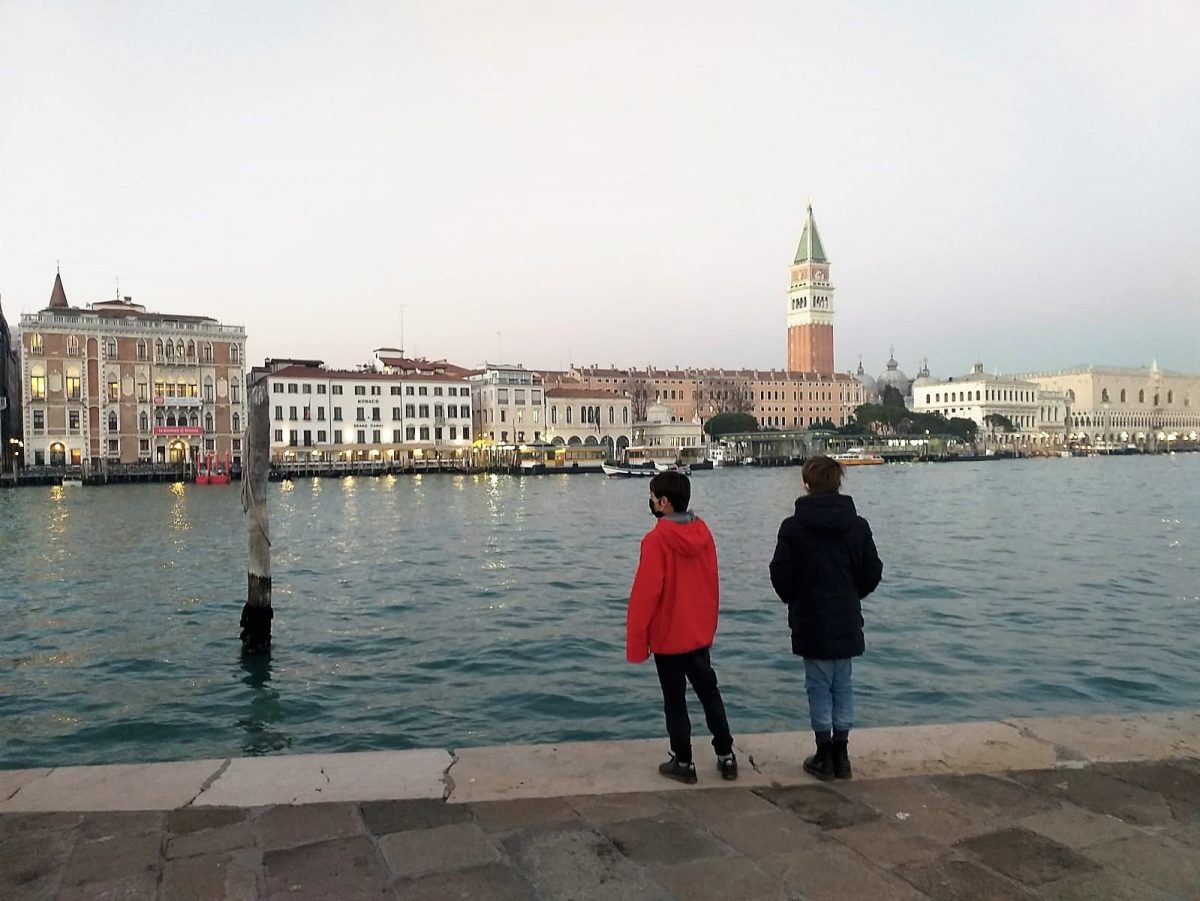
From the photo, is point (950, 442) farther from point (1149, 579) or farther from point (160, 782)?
point (160, 782)

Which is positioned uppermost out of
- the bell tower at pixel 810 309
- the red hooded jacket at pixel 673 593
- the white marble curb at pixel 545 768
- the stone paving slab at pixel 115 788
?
the bell tower at pixel 810 309

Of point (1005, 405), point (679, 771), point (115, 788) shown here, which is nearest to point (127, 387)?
point (115, 788)

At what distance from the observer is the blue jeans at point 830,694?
448 centimetres

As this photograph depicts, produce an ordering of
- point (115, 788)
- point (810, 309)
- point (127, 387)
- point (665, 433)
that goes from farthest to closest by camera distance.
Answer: point (810, 309)
point (665, 433)
point (127, 387)
point (115, 788)

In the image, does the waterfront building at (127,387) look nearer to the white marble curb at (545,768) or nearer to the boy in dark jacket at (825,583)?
the white marble curb at (545,768)

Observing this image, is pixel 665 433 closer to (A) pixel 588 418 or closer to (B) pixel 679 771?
(A) pixel 588 418

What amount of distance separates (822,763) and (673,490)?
1.47 m

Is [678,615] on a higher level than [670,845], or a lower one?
higher

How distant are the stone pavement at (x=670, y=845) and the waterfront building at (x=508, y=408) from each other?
86.3 metres

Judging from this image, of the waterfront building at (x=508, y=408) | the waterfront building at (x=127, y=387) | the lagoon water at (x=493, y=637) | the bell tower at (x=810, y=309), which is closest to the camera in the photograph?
the lagoon water at (x=493, y=637)

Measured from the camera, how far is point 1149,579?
17547 mm

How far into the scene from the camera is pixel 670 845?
363cm

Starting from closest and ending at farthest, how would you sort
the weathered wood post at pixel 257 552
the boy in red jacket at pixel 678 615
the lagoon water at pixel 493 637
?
1. the boy in red jacket at pixel 678 615
2. the lagoon water at pixel 493 637
3. the weathered wood post at pixel 257 552

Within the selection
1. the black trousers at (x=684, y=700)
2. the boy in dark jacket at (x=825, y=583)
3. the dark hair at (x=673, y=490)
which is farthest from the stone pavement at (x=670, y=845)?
the dark hair at (x=673, y=490)
